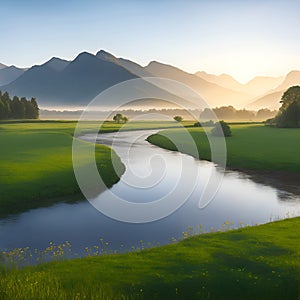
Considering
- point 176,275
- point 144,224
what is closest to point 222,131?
point 144,224

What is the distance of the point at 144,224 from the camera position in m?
32.6

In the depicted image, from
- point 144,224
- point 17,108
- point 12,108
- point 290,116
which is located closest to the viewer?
point 144,224

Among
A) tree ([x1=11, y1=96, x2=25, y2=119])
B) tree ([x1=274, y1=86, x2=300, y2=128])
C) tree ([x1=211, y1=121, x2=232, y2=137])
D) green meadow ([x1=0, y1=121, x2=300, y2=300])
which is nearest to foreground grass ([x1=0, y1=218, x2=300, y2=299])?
green meadow ([x1=0, y1=121, x2=300, y2=300])

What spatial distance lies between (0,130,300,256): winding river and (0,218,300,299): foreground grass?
6.82 metres

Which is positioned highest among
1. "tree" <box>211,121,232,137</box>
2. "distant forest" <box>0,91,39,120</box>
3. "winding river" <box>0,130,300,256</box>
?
"distant forest" <box>0,91,39,120</box>

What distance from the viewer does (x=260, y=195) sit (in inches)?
1708

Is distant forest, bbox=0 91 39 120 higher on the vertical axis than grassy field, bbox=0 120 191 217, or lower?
higher

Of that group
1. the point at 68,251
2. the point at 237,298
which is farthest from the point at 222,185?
the point at 237,298

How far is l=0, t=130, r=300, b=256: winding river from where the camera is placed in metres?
28.4

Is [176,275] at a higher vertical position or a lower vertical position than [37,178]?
lower

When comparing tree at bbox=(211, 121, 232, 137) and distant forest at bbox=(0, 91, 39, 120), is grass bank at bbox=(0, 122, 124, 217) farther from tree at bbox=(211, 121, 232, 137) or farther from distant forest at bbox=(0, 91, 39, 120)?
distant forest at bbox=(0, 91, 39, 120)

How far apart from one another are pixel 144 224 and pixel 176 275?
50.9ft

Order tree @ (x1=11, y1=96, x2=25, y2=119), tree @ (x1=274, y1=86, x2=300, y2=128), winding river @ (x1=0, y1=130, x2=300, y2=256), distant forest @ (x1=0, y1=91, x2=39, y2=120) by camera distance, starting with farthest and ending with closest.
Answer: tree @ (x1=11, y1=96, x2=25, y2=119), distant forest @ (x1=0, y1=91, x2=39, y2=120), tree @ (x1=274, y1=86, x2=300, y2=128), winding river @ (x1=0, y1=130, x2=300, y2=256)

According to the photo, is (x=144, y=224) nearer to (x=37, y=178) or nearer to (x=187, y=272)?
(x=187, y=272)
